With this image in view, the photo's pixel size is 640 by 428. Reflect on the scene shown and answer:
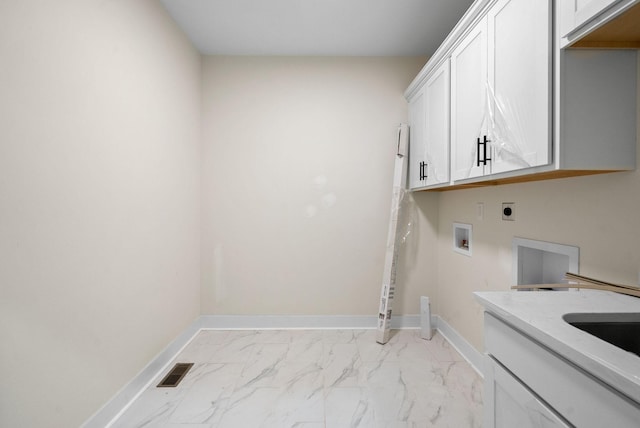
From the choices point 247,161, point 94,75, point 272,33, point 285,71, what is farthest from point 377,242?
point 94,75

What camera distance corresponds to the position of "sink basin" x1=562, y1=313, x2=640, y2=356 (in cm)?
89

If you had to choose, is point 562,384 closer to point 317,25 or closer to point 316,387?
point 316,387

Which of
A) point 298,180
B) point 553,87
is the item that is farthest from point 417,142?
point 553,87

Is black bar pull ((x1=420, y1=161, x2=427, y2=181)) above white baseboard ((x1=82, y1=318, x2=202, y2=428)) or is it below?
above

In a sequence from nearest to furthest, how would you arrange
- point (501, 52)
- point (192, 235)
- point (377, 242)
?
point (501, 52) → point (192, 235) → point (377, 242)

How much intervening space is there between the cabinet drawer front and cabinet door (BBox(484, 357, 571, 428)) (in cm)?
2

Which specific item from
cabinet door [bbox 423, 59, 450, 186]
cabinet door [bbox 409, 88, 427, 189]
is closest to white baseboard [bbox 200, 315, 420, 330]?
cabinet door [bbox 409, 88, 427, 189]

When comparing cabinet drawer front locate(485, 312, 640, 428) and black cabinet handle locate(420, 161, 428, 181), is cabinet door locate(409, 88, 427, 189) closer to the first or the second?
black cabinet handle locate(420, 161, 428, 181)

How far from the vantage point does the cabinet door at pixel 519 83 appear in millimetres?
1126

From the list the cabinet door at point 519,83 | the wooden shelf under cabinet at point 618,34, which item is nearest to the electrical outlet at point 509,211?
the cabinet door at point 519,83

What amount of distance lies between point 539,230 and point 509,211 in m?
0.28

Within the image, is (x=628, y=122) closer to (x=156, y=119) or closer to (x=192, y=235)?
(x=156, y=119)

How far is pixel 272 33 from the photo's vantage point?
258 cm

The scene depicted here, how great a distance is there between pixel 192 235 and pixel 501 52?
8.82ft
